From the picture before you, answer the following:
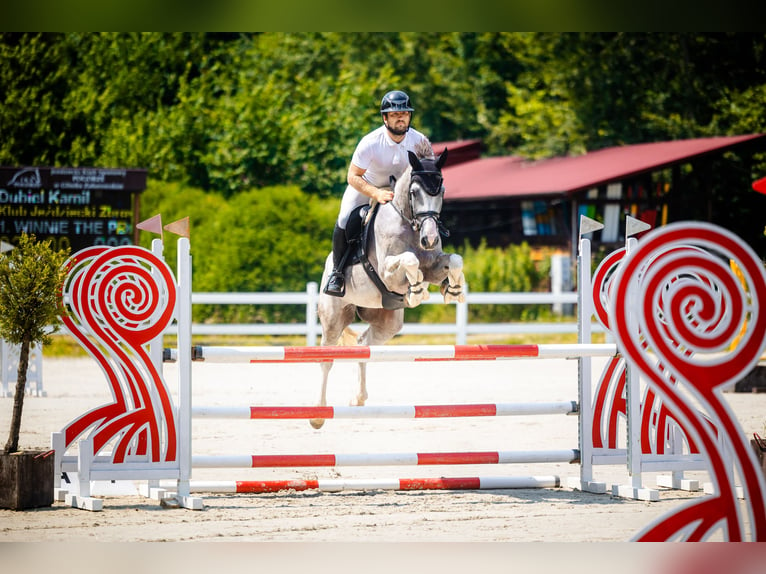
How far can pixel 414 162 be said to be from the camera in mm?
5039

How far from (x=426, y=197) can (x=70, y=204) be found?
6627mm

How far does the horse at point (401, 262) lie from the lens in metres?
5.02

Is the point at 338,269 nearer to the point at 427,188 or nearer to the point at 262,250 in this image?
the point at 427,188

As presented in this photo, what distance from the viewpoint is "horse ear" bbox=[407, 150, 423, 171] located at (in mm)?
5023

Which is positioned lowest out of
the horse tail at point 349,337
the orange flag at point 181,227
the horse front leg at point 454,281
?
the horse tail at point 349,337

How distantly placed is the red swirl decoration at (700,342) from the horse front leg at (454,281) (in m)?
1.78

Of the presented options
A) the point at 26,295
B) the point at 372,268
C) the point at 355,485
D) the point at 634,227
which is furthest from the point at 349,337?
the point at 26,295

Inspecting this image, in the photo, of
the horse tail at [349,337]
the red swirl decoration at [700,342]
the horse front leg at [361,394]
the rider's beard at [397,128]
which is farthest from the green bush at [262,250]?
the red swirl decoration at [700,342]

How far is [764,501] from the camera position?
129 inches

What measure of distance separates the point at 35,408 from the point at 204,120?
46.3 ft

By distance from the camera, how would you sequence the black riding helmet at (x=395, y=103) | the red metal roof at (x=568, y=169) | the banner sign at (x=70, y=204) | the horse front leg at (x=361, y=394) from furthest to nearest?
the red metal roof at (x=568, y=169), the banner sign at (x=70, y=204), the horse front leg at (x=361, y=394), the black riding helmet at (x=395, y=103)

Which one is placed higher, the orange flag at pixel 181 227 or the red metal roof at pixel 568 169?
the red metal roof at pixel 568 169

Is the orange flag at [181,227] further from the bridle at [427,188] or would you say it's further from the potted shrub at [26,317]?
the bridle at [427,188]
